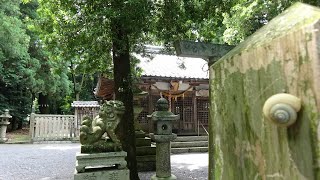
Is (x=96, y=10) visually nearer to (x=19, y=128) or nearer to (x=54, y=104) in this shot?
(x=19, y=128)

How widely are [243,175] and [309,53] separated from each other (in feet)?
1.35

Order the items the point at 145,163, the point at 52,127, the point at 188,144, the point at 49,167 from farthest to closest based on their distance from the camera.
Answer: the point at 52,127 → the point at 188,144 → the point at 49,167 → the point at 145,163

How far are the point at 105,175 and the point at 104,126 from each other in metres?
0.90

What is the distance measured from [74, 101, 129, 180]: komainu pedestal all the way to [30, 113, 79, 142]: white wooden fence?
35.0ft

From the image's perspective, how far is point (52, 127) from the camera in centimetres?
1492

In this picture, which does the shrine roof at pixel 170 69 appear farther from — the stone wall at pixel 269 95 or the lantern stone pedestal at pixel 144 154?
the stone wall at pixel 269 95

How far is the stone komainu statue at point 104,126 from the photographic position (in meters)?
5.04

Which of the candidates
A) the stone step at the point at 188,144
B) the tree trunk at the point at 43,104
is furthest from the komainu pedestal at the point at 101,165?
the tree trunk at the point at 43,104

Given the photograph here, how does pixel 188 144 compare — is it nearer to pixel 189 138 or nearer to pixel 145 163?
pixel 189 138

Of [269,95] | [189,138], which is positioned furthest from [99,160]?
[189,138]

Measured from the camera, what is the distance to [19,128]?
2073 centimetres

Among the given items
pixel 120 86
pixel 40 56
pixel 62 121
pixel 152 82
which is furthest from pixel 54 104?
pixel 120 86

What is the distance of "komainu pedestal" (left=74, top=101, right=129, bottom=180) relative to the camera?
4.91 meters

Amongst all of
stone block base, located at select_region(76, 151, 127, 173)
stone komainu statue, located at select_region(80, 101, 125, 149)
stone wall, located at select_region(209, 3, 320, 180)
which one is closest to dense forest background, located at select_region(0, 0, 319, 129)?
stone komainu statue, located at select_region(80, 101, 125, 149)
